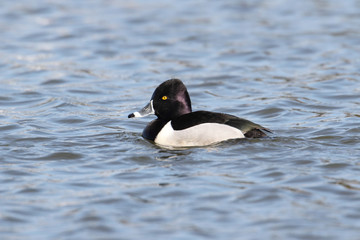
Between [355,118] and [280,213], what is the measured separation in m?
4.72

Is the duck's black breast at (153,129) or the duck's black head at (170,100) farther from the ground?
the duck's black head at (170,100)

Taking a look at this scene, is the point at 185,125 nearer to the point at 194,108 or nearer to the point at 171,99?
the point at 171,99

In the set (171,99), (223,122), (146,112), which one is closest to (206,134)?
(223,122)

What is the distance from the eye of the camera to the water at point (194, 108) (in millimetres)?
7055

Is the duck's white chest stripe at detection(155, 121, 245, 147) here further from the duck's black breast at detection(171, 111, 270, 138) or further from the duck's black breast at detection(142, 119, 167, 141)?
the duck's black breast at detection(142, 119, 167, 141)

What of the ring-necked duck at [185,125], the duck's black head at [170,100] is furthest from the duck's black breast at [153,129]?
the duck's black head at [170,100]

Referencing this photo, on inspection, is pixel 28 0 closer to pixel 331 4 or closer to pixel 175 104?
pixel 331 4

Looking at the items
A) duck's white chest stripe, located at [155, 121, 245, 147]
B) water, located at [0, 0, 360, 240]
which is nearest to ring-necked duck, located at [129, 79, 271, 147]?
duck's white chest stripe, located at [155, 121, 245, 147]

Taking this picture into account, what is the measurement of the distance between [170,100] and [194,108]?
8.35 ft

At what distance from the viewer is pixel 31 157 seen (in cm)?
928

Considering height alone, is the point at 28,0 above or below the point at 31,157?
above

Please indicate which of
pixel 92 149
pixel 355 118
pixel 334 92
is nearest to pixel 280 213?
pixel 92 149

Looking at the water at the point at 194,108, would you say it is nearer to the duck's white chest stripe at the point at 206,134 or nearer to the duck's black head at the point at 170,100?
the duck's white chest stripe at the point at 206,134

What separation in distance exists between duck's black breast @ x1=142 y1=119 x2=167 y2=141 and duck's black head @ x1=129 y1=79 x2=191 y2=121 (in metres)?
0.15
